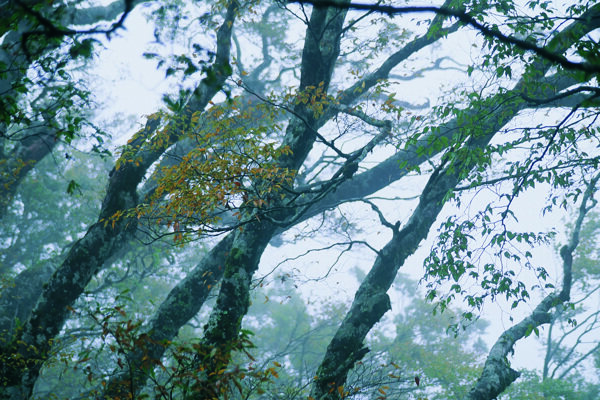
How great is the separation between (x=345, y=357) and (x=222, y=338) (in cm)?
182

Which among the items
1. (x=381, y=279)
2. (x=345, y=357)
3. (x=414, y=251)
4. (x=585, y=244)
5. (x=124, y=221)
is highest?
(x=585, y=244)

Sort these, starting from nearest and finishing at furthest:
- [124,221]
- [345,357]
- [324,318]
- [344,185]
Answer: [345,357] < [124,221] < [344,185] < [324,318]

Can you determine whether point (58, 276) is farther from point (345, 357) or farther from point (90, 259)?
point (345, 357)

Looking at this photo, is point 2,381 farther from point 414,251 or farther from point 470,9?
point 470,9

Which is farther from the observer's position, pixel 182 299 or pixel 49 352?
pixel 182 299

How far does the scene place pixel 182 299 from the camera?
7.49 metres

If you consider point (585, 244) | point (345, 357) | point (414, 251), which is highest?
point (585, 244)

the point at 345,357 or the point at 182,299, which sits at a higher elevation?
the point at 182,299

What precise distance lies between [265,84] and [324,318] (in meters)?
16.5

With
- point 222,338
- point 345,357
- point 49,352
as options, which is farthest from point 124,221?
point 345,357

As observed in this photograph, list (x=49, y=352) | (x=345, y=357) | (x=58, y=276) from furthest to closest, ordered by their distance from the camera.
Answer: (x=58, y=276) → (x=49, y=352) → (x=345, y=357)

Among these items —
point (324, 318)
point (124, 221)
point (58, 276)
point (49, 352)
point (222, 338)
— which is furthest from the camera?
point (324, 318)

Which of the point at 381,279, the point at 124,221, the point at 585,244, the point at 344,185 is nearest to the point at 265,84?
the point at 344,185

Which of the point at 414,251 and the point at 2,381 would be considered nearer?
the point at 2,381
